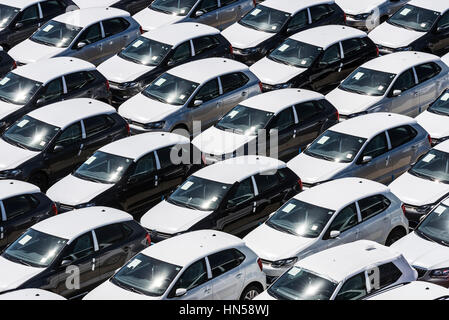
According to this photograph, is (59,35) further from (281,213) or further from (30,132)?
(281,213)

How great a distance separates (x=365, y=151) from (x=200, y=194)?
12.0 feet

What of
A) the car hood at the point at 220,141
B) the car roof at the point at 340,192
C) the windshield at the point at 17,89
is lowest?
the car hood at the point at 220,141

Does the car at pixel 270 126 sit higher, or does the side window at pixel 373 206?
the side window at pixel 373 206

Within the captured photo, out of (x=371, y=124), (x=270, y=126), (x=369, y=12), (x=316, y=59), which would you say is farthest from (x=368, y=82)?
(x=369, y=12)

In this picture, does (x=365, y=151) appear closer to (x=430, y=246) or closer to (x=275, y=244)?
(x=430, y=246)

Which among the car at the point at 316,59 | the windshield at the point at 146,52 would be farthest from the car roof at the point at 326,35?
the windshield at the point at 146,52

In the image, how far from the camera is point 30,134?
74.6 ft

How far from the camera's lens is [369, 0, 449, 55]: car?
89.7ft

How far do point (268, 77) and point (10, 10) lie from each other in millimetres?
7960

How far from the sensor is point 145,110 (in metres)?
24.3

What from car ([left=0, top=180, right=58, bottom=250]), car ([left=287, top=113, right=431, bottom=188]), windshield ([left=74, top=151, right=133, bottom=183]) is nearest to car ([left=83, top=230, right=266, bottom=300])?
car ([left=0, top=180, right=58, bottom=250])

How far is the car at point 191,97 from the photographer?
24125 millimetres

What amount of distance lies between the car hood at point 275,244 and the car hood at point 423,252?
5.19 ft

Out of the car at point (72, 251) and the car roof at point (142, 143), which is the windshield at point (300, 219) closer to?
the car at point (72, 251)
